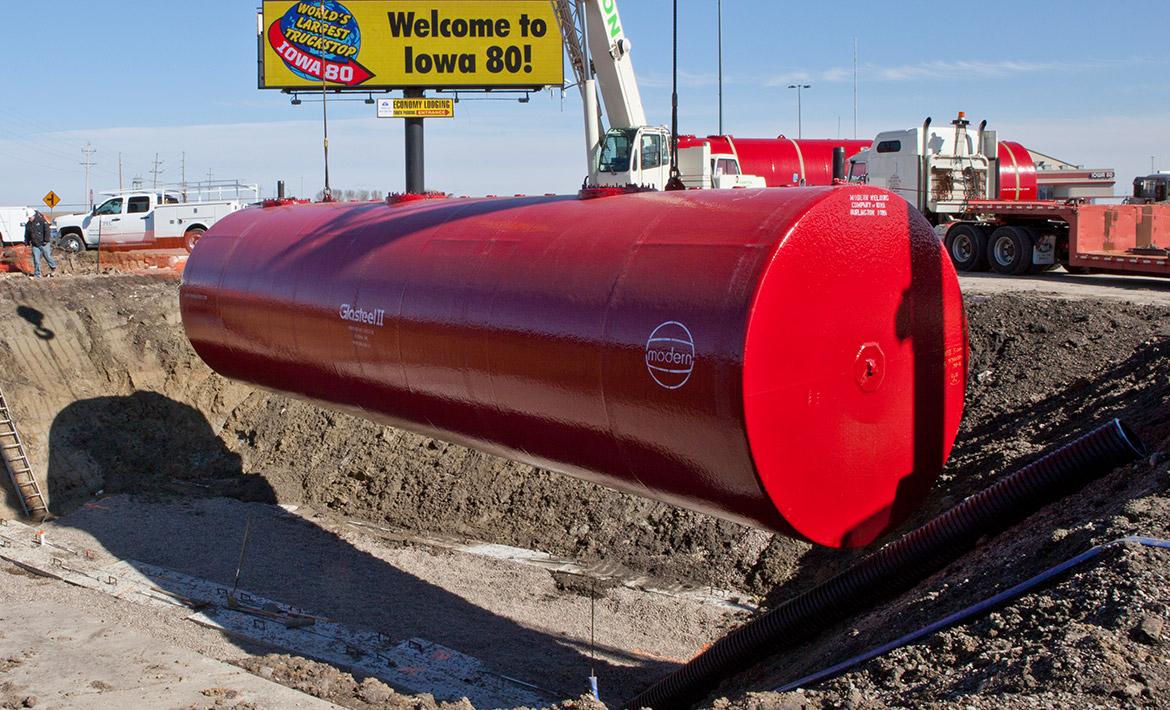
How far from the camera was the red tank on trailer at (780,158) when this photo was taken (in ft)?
97.8

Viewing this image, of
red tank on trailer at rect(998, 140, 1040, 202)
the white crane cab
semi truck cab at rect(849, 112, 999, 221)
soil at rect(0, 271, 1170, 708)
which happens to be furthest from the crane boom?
soil at rect(0, 271, 1170, 708)

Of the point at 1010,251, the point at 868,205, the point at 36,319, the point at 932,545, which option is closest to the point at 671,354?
the point at 868,205

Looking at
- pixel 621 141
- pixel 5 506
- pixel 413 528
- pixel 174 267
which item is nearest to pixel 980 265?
pixel 621 141

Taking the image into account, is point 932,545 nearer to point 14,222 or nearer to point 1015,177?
point 1015,177

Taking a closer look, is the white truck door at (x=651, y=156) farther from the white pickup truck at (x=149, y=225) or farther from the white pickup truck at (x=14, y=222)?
the white pickup truck at (x=14, y=222)

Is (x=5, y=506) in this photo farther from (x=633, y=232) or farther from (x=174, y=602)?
(x=633, y=232)

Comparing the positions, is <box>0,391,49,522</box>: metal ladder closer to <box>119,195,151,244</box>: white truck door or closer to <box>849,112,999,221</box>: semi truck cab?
<box>849,112,999,221</box>: semi truck cab

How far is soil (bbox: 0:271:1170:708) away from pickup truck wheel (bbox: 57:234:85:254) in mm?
13513

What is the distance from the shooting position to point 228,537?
1222 cm

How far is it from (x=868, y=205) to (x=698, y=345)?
54.1 inches

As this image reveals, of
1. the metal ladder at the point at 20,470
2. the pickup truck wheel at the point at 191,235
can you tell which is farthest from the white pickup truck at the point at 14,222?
the metal ladder at the point at 20,470

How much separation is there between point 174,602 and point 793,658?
242 inches

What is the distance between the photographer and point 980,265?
19.9 m

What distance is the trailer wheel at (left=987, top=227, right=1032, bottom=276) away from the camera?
18922 mm
